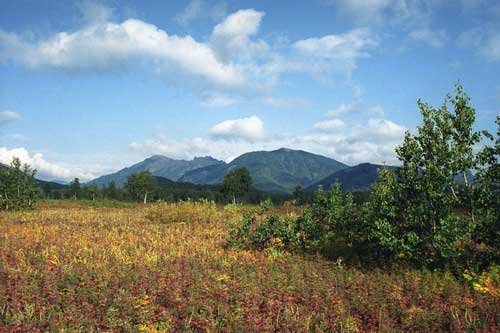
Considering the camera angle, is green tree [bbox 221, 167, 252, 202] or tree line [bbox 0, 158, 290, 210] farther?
green tree [bbox 221, 167, 252, 202]

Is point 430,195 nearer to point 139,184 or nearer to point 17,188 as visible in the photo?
point 17,188

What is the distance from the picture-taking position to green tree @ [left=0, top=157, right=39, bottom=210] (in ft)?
130

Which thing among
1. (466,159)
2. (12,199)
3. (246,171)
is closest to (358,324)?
(466,159)

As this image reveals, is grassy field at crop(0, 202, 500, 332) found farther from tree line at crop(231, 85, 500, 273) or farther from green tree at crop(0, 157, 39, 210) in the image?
green tree at crop(0, 157, 39, 210)

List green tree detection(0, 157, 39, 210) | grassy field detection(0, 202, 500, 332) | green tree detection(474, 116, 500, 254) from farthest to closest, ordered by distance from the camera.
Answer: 1. green tree detection(0, 157, 39, 210)
2. green tree detection(474, 116, 500, 254)
3. grassy field detection(0, 202, 500, 332)

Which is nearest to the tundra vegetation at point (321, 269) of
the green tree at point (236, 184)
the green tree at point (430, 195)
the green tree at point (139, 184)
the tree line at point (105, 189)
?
the green tree at point (430, 195)

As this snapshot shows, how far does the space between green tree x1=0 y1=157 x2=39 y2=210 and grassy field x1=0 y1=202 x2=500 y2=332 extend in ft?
96.5

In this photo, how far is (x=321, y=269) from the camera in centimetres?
1301

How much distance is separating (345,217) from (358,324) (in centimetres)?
703

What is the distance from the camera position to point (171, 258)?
1409cm

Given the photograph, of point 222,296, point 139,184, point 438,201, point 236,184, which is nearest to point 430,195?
point 438,201

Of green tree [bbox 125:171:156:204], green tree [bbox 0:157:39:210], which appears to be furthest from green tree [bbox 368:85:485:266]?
green tree [bbox 125:171:156:204]

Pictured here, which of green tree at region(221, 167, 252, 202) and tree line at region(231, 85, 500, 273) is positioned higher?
green tree at region(221, 167, 252, 202)

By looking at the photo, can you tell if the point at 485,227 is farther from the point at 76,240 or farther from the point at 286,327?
the point at 76,240
